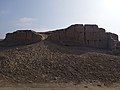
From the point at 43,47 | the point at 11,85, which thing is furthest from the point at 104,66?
the point at 11,85

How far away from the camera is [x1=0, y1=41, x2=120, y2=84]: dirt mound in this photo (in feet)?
59.8

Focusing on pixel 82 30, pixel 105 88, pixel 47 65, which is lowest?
pixel 105 88

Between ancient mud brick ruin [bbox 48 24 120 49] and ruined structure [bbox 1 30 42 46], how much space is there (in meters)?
1.47

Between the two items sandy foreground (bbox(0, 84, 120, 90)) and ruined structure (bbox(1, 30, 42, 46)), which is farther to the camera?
ruined structure (bbox(1, 30, 42, 46))

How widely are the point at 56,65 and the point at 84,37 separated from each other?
6129 millimetres

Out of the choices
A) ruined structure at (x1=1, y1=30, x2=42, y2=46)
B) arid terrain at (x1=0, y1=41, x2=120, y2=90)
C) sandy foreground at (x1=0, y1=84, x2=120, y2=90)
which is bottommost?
sandy foreground at (x1=0, y1=84, x2=120, y2=90)

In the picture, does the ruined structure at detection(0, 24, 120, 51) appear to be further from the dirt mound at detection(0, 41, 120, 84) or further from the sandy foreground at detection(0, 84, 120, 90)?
the sandy foreground at detection(0, 84, 120, 90)

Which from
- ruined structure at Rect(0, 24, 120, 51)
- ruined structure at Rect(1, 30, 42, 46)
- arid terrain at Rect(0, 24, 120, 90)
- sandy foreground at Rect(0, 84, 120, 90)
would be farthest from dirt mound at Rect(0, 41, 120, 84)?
ruined structure at Rect(1, 30, 42, 46)

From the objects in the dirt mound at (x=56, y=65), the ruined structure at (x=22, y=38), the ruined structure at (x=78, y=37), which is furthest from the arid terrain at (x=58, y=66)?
the ruined structure at (x=22, y=38)

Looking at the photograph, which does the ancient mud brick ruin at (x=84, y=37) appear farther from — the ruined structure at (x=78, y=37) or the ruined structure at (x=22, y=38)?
the ruined structure at (x=22, y=38)

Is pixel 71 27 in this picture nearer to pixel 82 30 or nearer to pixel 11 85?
pixel 82 30

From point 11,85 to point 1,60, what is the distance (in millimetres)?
4237

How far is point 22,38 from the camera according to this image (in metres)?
25.1

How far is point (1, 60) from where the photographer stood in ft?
67.3
